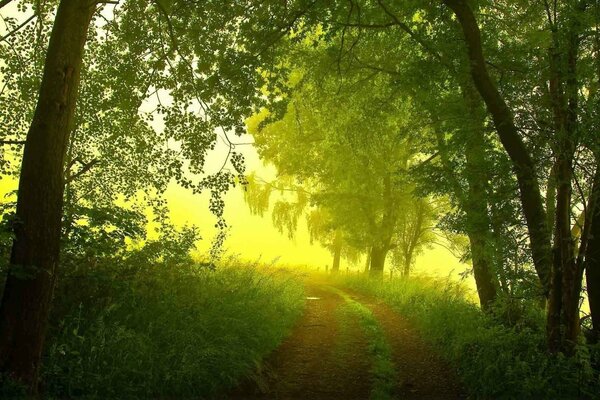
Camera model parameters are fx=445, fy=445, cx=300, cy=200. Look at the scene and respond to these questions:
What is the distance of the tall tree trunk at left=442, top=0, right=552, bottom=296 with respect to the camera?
7.37m

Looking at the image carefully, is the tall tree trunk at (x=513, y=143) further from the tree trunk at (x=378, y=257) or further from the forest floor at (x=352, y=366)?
the tree trunk at (x=378, y=257)

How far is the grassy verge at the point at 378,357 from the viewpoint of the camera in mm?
6879

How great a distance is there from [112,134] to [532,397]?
27.7ft

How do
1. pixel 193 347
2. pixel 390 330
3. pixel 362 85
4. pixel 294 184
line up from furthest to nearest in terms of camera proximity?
pixel 294 184 → pixel 362 85 → pixel 390 330 → pixel 193 347

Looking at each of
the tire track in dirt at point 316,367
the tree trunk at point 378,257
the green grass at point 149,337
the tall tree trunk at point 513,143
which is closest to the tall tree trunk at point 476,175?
the tall tree trunk at point 513,143

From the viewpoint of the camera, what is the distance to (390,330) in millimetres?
10867

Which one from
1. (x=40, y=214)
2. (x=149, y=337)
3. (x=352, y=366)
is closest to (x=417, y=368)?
(x=352, y=366)

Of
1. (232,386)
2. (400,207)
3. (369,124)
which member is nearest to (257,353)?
(232,386)

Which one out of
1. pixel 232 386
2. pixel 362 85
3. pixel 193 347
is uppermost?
pixel 362 85

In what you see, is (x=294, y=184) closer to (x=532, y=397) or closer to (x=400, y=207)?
(x=400, y=207)

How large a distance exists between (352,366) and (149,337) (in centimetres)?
364

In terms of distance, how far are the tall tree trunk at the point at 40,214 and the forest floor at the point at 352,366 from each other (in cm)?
271

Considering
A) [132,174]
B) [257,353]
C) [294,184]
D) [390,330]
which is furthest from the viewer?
[294,184]

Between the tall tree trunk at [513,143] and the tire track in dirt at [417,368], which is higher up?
the tall tree trunk at [513,143]
